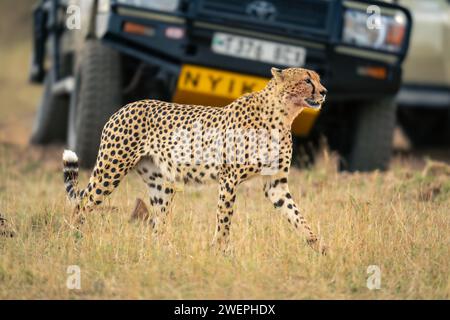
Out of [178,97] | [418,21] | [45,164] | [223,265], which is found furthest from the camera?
[418,21]

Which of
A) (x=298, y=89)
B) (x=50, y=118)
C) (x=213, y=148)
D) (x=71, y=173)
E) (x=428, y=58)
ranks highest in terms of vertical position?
(x=298, y=89)

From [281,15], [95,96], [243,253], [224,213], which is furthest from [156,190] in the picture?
[281,15]

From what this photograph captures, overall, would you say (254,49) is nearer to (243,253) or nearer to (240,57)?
(240,57)

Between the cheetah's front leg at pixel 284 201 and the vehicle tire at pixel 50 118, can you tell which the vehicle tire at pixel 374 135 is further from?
the vehicle tire at pixel 50 118

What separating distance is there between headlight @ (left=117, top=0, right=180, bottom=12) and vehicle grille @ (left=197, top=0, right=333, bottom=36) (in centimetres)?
19

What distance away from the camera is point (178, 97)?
297 inches

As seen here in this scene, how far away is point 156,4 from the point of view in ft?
24.9

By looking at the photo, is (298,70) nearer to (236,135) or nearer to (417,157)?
(236,135)

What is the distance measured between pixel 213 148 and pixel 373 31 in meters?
2.99

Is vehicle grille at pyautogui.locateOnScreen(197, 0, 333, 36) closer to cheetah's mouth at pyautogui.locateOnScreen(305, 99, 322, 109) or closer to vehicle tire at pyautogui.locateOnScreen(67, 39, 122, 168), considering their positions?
vehicle tire at pyautogui.locateOnScreen(67, 39, 122, 168)

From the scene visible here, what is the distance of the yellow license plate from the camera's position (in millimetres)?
7441

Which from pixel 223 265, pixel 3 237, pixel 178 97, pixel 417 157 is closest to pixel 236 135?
pixel 223 265

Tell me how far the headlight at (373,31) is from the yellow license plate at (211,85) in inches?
34.4
